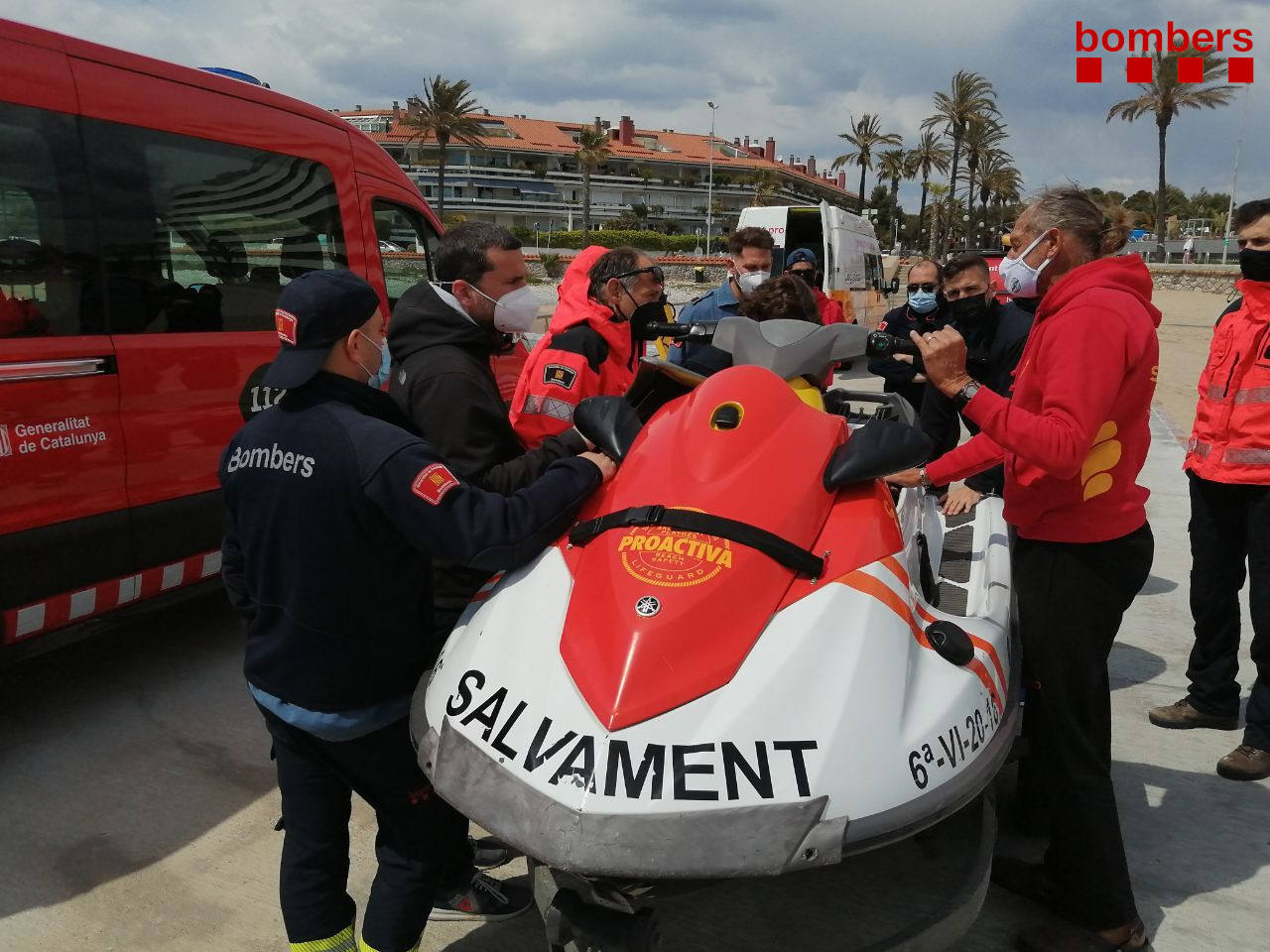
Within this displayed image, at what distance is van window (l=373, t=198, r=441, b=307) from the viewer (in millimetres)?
5754

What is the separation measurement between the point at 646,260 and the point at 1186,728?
3.05m

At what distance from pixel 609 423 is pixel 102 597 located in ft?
8.80

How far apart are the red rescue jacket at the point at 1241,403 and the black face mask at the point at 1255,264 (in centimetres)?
4

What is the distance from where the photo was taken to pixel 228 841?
326 cm

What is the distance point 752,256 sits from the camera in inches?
282

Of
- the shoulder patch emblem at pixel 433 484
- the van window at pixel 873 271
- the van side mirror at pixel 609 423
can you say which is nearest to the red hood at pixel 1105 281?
the van side mirror at pixel 609 423

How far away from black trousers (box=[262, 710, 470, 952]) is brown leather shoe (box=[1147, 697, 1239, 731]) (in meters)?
3.31

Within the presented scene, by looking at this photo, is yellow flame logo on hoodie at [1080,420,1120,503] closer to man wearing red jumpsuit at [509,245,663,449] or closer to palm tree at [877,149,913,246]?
man wearing red jumpsuit at [509,245,663,449]

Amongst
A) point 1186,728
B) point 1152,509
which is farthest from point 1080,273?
point 1152,509

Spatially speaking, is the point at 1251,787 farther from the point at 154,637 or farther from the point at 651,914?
the point at 154,637

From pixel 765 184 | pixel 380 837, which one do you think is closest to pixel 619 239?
pixel 765 184

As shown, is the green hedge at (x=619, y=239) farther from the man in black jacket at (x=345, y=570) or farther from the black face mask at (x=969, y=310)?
the man in black jacket at (x=345, y=570)

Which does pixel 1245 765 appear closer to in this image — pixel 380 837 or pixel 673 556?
pixel 673 556

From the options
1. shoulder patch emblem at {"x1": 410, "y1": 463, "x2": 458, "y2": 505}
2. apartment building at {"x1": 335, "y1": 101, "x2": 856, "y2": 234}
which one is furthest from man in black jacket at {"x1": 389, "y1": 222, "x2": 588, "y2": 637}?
Result: apartment building at {"x1": 335, "y1": 101, "x2": 856, "y2": 234}
